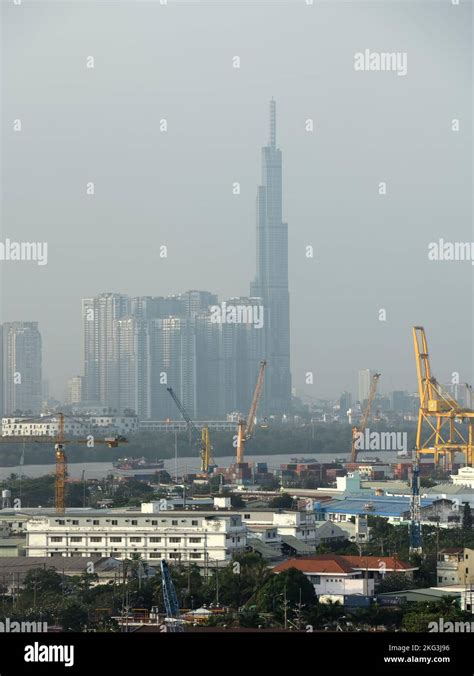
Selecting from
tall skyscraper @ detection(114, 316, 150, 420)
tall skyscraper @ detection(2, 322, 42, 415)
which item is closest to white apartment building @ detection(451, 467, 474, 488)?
tall skyscraper @ detection(2, 322, 42, 415)

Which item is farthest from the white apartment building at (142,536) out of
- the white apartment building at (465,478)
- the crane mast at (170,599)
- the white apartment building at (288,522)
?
the white apartment building at (465,478)

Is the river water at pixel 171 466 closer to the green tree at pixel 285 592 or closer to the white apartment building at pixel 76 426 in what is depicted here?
the white apartment building at pixel 76 426

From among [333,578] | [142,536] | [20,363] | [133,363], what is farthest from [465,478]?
[133,363]

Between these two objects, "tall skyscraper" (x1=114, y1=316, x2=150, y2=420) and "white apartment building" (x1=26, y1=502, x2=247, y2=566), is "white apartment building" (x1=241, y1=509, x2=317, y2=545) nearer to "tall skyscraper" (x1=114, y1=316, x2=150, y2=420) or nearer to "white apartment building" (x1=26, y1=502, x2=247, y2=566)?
"white apartment building" (x1=26, y1=502, x2=247, y2=566)
